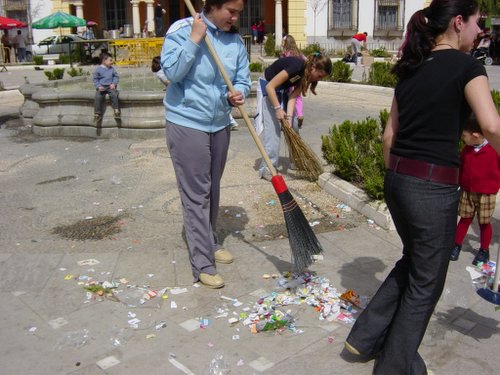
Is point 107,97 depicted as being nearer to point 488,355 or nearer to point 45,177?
point 45,177

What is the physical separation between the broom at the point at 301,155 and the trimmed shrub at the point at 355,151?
0.67ft

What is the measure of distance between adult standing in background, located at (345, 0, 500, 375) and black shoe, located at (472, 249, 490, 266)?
172 centimetres

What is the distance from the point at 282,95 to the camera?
6.44 metres

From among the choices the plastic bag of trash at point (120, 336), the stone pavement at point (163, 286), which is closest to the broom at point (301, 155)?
the stone pavement at point (163, 286)

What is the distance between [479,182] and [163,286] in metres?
2.45

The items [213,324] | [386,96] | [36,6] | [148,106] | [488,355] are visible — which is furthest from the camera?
[36,6]

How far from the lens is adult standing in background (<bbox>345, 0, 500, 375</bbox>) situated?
2.53 meters

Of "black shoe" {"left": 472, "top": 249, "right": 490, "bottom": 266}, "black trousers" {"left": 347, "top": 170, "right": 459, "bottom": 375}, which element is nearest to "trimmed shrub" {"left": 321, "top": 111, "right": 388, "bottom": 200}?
"black shoe" {"left": 472, "top": 249, "right": 490, "bottom": 266}

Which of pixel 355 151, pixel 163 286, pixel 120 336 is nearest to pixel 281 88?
pixel 355 151

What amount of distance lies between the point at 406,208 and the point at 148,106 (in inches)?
275

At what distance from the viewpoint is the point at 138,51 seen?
22812mm

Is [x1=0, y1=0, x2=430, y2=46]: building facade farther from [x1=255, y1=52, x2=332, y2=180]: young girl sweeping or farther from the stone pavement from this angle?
the stone pavement

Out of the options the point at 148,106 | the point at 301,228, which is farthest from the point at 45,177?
the point at 301,228

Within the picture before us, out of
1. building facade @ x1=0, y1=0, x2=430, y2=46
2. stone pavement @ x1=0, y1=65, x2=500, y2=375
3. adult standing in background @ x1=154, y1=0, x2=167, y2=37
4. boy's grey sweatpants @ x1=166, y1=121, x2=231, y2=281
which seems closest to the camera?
stone pavement @ x1=0, y1=65, x2=500, y2=375
